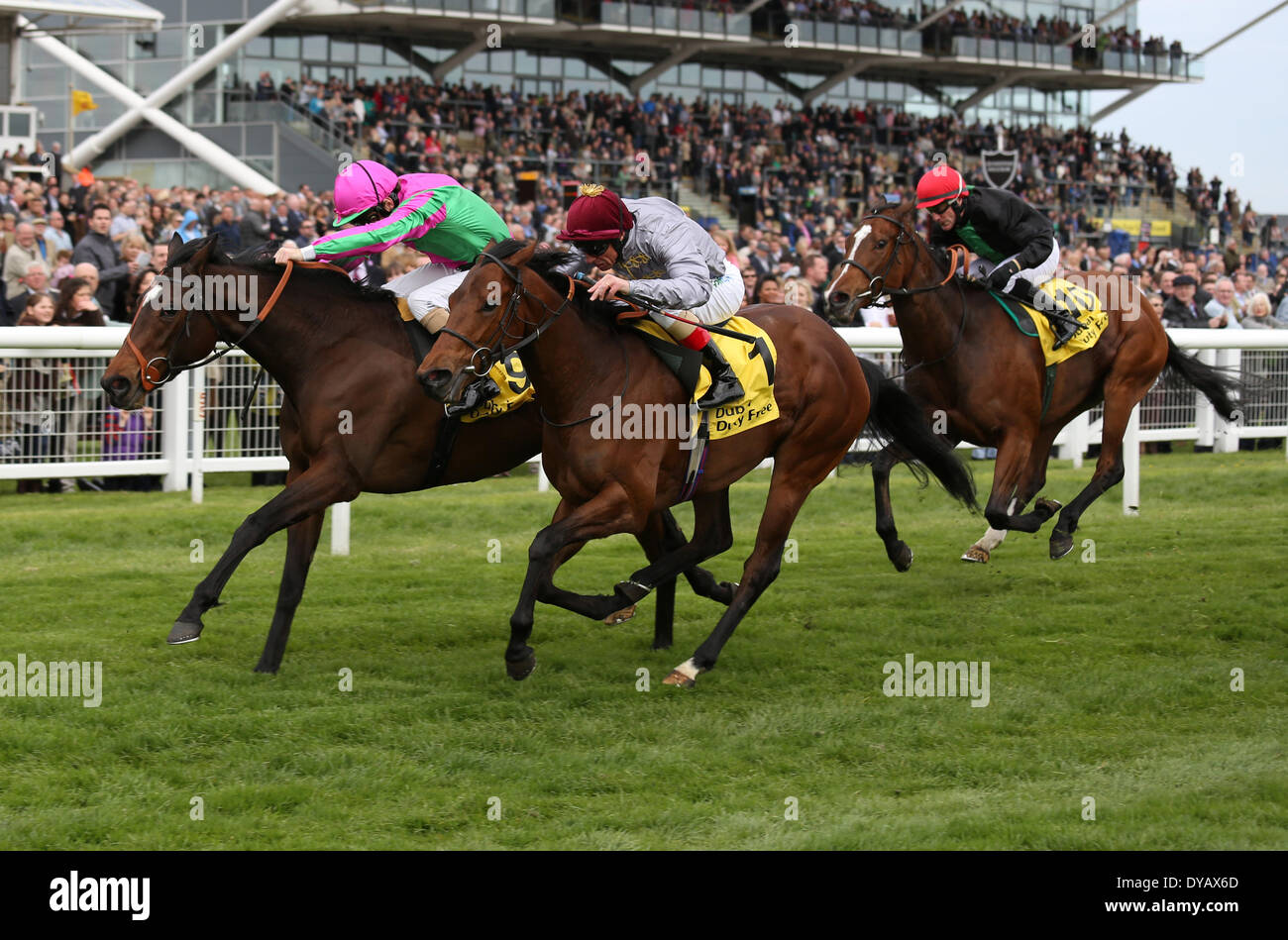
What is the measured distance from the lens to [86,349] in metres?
8.95

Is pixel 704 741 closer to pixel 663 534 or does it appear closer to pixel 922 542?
pixel 663 534

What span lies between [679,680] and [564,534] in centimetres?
81

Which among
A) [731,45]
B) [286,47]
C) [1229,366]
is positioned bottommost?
[1229,366]

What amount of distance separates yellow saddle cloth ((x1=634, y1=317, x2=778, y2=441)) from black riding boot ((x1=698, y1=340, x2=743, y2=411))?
0.03 meters

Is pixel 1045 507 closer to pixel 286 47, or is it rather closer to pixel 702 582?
pixel 702 582

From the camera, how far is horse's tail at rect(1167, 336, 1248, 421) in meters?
9.23

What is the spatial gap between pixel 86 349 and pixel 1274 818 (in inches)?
278

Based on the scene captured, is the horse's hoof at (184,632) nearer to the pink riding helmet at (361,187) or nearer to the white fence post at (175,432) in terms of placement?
the pink riding helmet at (361,187)

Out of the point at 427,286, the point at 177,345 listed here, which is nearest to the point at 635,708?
the point at 427,286

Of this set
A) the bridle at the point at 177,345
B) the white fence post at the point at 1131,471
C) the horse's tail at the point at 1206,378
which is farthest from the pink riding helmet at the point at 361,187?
the white fence post at the point at 1131,471

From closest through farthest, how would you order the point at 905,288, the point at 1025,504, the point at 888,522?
the point at 905,288, the point at 888,522, the point at 1025,504

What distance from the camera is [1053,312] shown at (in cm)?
802

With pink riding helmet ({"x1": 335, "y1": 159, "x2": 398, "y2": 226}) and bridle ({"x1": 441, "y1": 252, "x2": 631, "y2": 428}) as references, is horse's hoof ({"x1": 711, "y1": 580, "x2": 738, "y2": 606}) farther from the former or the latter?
pink riding helmet ({"x1": 335, "y1": 159, "x2": 398, "y2": 226})

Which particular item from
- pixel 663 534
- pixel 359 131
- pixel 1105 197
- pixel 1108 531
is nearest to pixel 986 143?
pixel 1105 197
